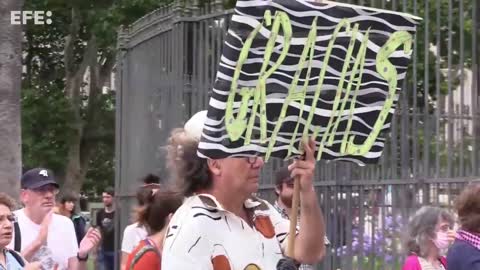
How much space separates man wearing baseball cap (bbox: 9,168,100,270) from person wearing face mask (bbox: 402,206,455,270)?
262cm

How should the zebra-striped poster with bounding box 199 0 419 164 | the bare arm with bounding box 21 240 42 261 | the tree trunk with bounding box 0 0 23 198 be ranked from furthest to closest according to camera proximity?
the tree trunk with bounding box 0 0 23 198 < the bare arm with bounding box 21 240 42 261 < the zebra-striped poster with bounding box 199 0 419 164

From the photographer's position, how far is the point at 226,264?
186 inches

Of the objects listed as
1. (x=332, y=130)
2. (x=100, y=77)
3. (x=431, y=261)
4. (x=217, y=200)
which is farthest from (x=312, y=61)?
(x=100, y=77)

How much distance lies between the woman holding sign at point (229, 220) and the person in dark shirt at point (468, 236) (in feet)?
4.47

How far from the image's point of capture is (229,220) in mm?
4809

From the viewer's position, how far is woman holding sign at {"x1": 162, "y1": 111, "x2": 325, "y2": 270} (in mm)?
4715

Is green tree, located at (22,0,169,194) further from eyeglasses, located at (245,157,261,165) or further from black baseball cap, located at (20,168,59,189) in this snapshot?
eyeglasses, located at (245,157,261,165)

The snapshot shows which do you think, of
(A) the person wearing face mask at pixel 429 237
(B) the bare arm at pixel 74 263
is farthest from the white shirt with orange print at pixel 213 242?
(B) the bare arm at pixel 74 263

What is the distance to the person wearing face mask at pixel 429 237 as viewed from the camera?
7.57 meters

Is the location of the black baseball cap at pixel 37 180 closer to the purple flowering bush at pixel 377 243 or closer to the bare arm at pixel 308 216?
the purple flowering bush at pixel 377 243

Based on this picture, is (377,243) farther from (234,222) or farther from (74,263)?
(234,222)

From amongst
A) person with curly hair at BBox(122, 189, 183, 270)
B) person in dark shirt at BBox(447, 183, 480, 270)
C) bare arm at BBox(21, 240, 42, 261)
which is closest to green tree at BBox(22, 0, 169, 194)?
bare arm at BBox(21, 240, 42, 261)

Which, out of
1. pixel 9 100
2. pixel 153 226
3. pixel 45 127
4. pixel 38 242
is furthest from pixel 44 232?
pixel 45 127

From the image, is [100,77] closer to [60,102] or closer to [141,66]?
[60,102]
